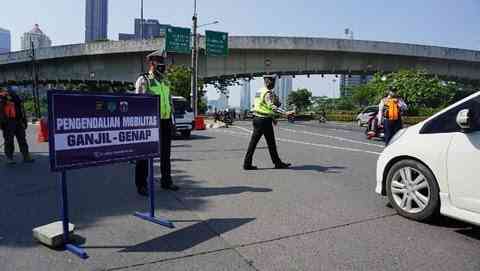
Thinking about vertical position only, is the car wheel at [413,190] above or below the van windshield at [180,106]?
below

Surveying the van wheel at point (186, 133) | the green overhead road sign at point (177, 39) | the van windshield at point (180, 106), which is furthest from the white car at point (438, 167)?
the green overhead road sign at point (177, 39)

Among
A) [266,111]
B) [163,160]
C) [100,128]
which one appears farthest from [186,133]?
[100,128]

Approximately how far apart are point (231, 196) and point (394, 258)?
8.39ft

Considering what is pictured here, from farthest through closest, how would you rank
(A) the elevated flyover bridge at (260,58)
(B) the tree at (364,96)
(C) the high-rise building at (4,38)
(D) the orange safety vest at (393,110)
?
(C) the high-rise building at (4,38), (B) the tree at (364,96), (A) the elevated flyover bridge at (260,58), (D) the orange safety vest at (393,110)

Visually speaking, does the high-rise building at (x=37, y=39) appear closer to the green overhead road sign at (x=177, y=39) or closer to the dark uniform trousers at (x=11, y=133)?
the green overhead road sign at (x=177, y=39)

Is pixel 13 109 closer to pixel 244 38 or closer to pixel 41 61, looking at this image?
pixel 244 38

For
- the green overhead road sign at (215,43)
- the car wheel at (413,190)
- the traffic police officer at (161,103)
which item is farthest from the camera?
the green overhead road sign at (215,43)

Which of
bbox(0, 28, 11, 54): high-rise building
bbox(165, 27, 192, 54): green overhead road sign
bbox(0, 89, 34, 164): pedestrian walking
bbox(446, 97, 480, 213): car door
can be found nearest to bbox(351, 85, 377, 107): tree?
bbox(165, 27, 192, 54): green overhead road sign

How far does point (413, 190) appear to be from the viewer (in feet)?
14.0

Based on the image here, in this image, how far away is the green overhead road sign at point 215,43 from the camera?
27.9 meters

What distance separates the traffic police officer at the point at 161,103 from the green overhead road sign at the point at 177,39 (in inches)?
898

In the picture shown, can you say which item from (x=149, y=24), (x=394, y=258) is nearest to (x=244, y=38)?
(x=394, y=258)

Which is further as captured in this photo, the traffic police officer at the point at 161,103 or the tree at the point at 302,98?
the tree at the point at 302,98

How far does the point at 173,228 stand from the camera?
13.4 ft
